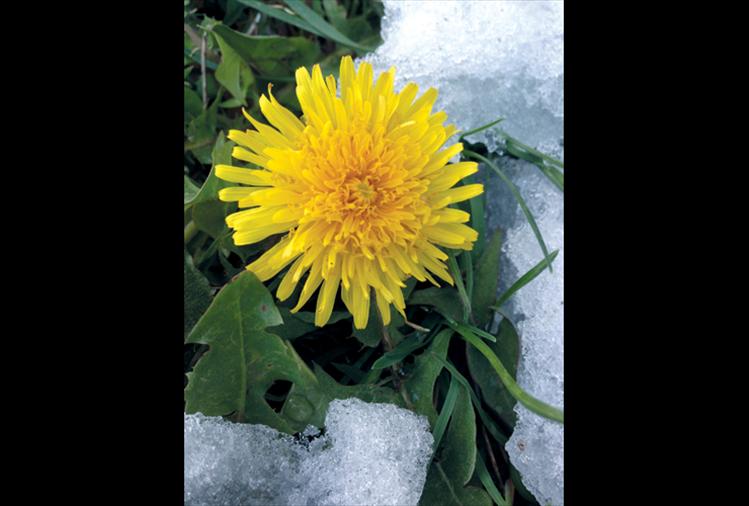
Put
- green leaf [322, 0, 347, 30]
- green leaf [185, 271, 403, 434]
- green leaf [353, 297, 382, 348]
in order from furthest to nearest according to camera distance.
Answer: green leaf [322, 0, 347, 30] < green leaf [353, 297, 382, 348] < green leaf [185, 271, 403, 434]

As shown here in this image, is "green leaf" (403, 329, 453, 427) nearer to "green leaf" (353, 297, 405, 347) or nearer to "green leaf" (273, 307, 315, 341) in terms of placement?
"green leaf" (353, 297, 405, 347)

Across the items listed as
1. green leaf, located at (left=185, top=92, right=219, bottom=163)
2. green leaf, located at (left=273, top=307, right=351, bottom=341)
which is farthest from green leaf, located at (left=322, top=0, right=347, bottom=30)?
green leaf, located at (left=273, top=307, right=351, bottom=341)

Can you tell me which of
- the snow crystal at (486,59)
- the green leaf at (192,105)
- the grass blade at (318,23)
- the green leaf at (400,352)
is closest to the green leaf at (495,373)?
the green leaf at (400,352)

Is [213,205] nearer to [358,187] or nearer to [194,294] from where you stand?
[194,294]

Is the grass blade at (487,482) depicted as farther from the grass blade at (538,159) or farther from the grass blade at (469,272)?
the grass blade at (538,159)
